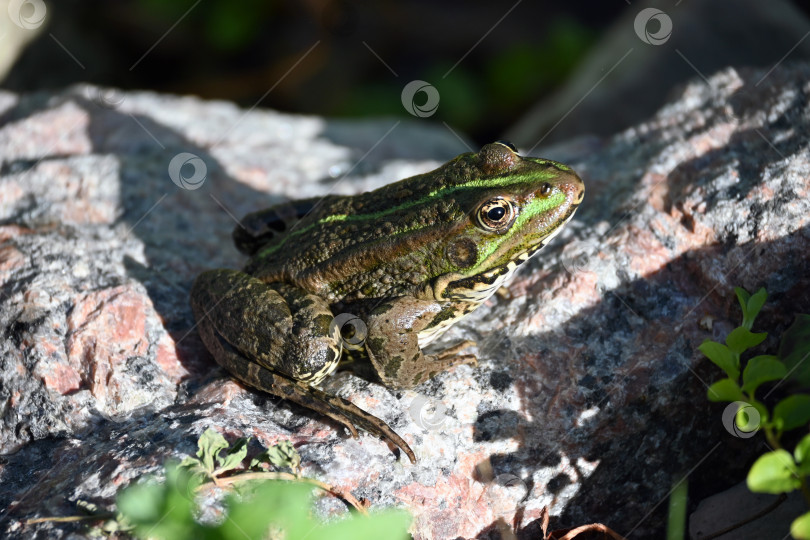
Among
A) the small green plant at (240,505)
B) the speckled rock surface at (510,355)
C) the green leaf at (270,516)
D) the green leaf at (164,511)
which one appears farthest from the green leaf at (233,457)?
the green leaf at (270,516)

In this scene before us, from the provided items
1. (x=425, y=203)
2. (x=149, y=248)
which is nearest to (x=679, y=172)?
(x=425, y=203)

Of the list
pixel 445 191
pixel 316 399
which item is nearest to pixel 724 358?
pixel 445 191

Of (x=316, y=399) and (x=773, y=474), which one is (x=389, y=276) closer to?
(x=316, y=399)

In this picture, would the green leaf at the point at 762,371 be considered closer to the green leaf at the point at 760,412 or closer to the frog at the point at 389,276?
the green leaf at the point at 760,412

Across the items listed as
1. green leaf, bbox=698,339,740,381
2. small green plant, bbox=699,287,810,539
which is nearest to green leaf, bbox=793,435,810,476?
small green plant, bbox=699,287,810,539

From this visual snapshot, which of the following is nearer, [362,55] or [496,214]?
[496,214]
